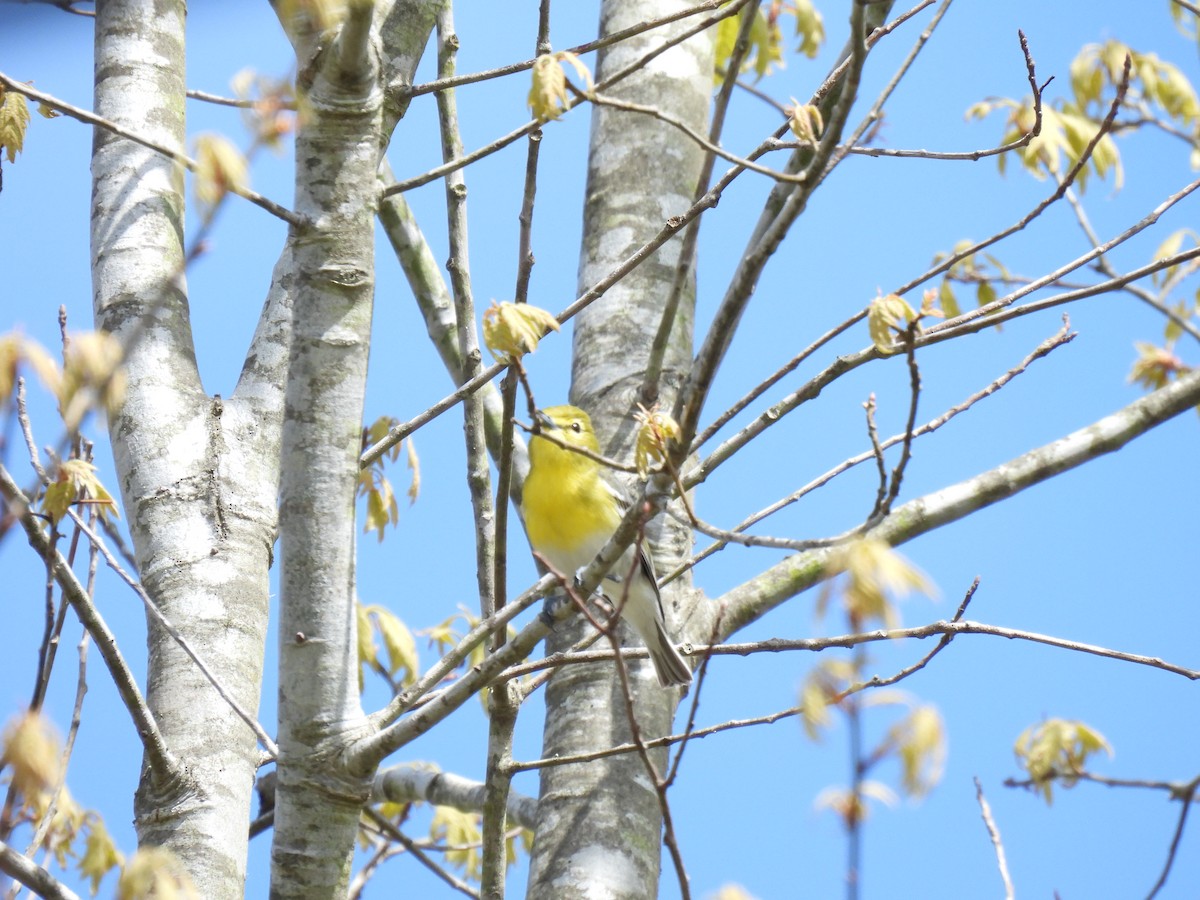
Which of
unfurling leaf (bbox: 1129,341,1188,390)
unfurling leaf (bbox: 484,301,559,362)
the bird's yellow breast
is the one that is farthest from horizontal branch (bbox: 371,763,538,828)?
unfurling leaf (bbox: 1129,341,1188,390)

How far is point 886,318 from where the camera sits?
220cm

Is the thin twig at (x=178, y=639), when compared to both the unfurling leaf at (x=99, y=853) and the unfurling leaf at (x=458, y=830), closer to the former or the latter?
the unfurling leaf at (x=99, y=853)

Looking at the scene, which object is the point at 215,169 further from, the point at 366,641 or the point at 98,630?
the point at 366,641

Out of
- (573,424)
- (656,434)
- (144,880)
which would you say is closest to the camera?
(144,880)

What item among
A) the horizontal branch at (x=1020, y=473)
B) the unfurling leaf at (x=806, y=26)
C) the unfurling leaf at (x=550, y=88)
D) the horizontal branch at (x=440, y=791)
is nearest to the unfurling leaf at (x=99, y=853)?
the horizontal branch at (x=440, y=791)

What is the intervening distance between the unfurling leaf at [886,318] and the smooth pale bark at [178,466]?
1441 millimetres

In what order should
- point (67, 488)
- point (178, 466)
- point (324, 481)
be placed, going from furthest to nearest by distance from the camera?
point (178, 466), point (324, 481), point (67, 488)

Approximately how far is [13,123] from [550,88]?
202 cm

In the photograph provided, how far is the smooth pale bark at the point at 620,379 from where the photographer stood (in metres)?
3.34

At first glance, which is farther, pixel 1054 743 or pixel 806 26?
pixel 806 26

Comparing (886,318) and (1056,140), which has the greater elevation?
(1056,140)

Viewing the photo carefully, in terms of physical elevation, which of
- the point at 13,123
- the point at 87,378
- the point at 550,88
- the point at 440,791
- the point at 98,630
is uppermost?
the point at 13,123

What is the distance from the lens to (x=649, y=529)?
12.8ft

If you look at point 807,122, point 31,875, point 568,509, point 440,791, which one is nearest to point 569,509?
point 568,509
